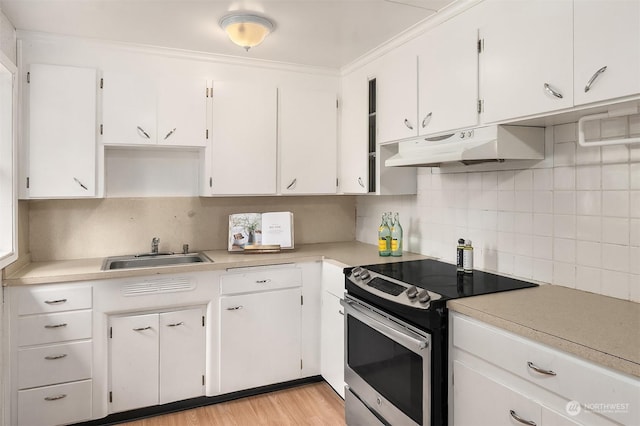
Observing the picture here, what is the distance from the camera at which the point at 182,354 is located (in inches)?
101

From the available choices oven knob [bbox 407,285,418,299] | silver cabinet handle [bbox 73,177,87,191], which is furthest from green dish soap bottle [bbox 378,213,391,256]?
silver cabinet handle [bbox 73,177,87,191]

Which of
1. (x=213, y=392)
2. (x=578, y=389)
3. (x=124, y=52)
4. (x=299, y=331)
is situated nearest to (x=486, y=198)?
(x=578, y=389)

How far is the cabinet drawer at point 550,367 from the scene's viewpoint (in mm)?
1133

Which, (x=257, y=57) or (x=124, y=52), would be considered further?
(x=257, y=57)

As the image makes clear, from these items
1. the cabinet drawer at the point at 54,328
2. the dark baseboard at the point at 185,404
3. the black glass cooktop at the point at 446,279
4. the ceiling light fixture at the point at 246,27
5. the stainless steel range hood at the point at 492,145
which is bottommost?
the dark baseboard at the point at 185,404

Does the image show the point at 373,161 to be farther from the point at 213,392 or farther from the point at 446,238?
the point at 213,392

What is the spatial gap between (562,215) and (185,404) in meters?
2.38

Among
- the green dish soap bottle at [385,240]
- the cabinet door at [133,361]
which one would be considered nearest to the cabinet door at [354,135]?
the green dish soap bottle at [385,240]

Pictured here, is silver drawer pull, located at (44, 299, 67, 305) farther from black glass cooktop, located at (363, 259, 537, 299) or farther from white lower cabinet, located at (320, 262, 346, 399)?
black glass cooktop, located at (363, 259, 537, 299)

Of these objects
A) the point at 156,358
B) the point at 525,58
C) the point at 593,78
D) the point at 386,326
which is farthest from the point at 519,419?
the point at 156,358

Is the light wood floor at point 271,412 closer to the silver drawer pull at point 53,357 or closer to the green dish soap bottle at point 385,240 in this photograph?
the silver drawer pull at point 53,357

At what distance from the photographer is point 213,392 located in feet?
8.60

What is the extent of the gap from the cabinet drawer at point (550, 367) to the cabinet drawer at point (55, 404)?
2.03m

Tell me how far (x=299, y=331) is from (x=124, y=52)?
2.15m
